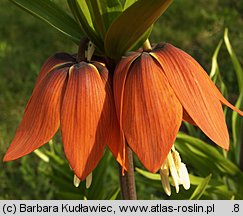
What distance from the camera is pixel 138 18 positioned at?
0.75 metres

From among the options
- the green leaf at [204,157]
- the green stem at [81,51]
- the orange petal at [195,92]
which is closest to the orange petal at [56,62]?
the green stem at [81,51]

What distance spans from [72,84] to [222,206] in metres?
0.45

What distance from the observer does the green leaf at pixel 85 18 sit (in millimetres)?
833

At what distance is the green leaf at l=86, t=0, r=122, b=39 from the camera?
2.67 ft

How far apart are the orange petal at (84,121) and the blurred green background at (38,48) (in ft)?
3.96

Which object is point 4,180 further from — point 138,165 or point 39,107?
point 39,107

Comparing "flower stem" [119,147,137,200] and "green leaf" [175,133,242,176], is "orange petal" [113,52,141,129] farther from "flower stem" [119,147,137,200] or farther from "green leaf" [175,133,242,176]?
"green leaf" [175,133,242,176]

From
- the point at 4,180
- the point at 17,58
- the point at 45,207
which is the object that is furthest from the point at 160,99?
the point at 17,58

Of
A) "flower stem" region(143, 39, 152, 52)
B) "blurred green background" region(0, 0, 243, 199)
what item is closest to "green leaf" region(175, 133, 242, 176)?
"blurred green background" region(0, 0, 243, 199)

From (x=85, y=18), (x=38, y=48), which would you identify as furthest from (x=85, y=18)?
(x=38, y=48)

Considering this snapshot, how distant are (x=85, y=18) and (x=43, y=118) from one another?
0.51ft

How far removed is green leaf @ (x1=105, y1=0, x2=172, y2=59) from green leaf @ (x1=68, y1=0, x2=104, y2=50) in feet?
0.12

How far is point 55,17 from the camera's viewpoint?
2.93ft

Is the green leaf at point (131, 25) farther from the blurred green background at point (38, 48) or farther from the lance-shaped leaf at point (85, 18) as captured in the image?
the blurred green background at point (38, 48)
